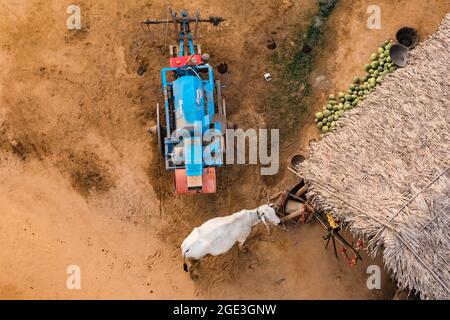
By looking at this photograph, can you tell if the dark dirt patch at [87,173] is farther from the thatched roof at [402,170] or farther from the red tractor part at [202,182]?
the thatched roof at [402,170]

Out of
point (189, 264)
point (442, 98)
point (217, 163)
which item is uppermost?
point (442, 98)

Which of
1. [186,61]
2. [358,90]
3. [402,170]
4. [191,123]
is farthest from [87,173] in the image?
[402,170]

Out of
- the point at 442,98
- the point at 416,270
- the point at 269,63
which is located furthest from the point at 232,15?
the point at 416,270

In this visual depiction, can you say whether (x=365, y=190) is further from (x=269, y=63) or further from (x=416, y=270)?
(x=269, y=63)

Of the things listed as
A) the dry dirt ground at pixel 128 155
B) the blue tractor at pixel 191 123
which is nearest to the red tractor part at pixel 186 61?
the blue tractor at pixel 191 123

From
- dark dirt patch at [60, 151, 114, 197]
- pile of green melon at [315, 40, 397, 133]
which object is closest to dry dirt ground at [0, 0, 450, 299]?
dark dirt patch at [60, 151, 114, 197]
